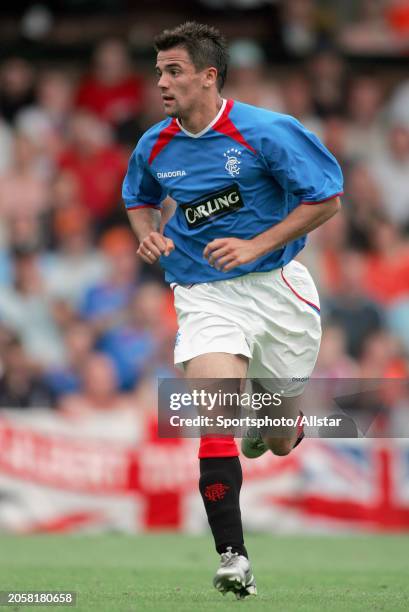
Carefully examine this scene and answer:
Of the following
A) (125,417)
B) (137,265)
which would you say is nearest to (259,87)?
(137,265)

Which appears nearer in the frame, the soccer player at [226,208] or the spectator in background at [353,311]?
the soccer player at [226,208]

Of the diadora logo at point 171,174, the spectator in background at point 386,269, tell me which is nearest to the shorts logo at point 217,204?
the diadora logo at point 171,174

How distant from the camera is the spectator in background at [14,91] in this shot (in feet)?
47.7

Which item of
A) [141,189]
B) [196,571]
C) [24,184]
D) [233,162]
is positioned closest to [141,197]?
[141,189]

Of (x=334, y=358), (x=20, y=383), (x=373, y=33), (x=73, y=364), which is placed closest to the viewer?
(x=20, y=383)

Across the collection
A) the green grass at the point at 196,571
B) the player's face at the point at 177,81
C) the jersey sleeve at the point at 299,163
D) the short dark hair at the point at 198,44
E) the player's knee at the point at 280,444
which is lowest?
the green grass at the point at 196,571

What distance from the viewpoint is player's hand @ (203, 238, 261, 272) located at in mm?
6227

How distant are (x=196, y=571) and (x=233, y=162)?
2884 millimetres

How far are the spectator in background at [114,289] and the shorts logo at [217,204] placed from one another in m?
6.65

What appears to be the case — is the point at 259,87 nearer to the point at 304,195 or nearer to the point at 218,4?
the point at 218,4

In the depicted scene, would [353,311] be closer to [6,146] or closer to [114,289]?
[114,289]

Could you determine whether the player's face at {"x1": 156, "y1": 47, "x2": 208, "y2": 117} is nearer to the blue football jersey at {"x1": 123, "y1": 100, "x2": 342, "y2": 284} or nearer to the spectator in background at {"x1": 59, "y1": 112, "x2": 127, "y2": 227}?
the blue football jersey at {"x1": 123, "y1": 100, "x2": 342, "y2": 284}

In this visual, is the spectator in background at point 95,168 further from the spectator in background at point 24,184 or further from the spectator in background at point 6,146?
the spectator in background at point 6,146

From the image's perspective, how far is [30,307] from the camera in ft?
44.4
